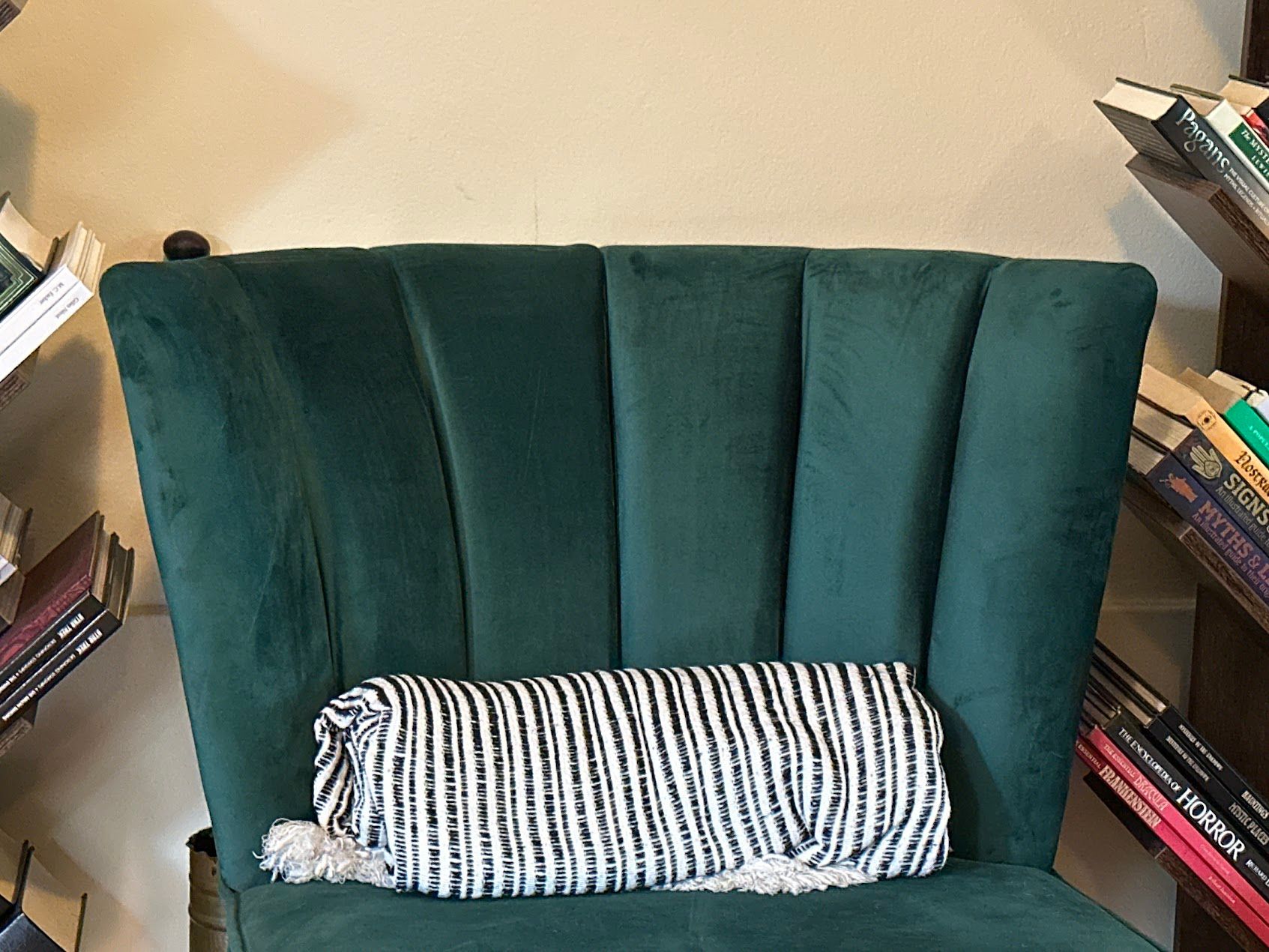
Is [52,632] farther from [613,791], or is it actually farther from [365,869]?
[613,791]

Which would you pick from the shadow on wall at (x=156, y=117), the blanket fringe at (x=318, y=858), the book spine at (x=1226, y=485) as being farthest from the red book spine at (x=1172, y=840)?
the shadow on wall at (x=156, y=117)

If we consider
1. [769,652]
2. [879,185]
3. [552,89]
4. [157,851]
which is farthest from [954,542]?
[157,851]

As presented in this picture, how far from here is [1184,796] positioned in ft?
4.21

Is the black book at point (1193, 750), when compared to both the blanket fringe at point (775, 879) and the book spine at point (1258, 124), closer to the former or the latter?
the blanket fringe at point (775, 879)

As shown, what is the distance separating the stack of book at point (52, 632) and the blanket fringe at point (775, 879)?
54 cm

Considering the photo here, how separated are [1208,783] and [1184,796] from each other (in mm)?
28

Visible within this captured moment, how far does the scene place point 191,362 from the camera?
1026 mm

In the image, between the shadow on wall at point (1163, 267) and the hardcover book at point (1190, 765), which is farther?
the shadow on wall at point (1163, 267)

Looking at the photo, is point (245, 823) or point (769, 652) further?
point (769, 652)

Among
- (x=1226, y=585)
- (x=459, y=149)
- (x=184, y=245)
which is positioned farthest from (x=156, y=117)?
(x=1226, y=585)

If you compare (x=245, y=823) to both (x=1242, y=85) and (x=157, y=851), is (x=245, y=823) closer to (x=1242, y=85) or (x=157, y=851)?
(x=157, y=851)

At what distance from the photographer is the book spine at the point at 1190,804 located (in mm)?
1271

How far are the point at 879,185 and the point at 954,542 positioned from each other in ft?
1.54

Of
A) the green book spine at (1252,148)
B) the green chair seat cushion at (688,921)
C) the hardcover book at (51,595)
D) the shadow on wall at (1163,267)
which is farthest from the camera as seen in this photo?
the shadow on wall at (1163,267)
